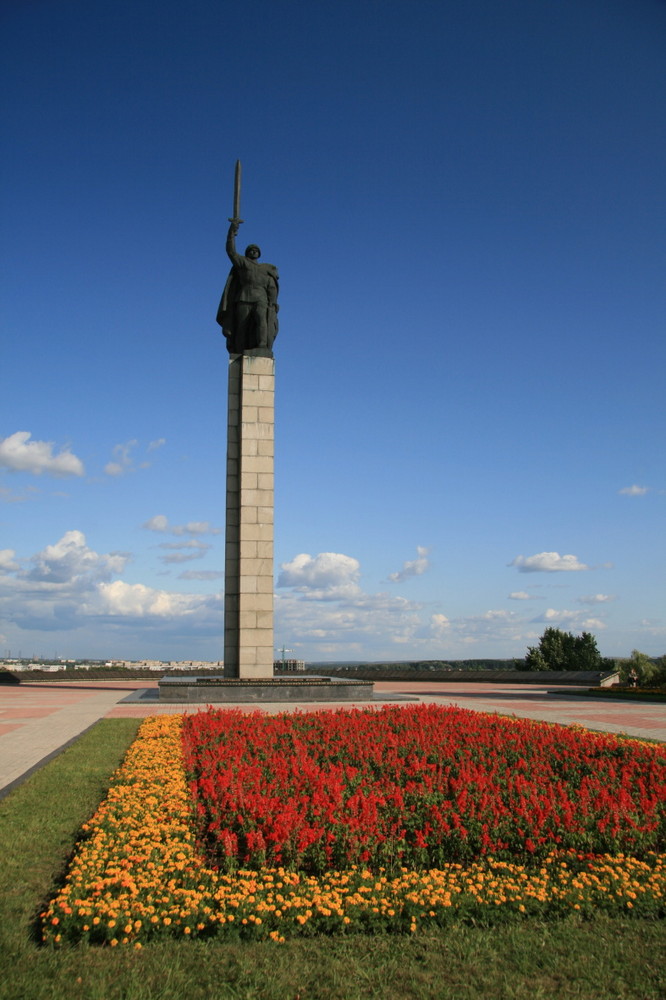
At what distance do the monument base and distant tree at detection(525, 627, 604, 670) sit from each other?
22241mm

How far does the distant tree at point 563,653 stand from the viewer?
38.8 meters

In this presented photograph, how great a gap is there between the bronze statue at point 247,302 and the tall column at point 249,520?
0.56 meters

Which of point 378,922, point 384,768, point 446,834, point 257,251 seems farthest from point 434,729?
point 257,251

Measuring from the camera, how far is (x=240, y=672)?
19.5m

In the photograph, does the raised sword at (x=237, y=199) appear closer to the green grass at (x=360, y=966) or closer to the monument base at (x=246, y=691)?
the monument base at (x=246, y=691)

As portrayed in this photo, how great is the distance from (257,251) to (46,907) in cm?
2014

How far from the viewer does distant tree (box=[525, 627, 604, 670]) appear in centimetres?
3875

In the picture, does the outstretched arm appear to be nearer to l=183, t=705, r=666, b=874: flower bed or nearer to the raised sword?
the raised sword

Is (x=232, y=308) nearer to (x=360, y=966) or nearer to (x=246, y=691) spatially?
(x=246, y=691)

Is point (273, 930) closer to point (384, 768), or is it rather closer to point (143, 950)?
point (143, 950)

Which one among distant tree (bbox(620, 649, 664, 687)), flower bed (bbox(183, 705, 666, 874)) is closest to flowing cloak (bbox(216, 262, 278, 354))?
flower bed (bbox(183, 705, 666, 874))

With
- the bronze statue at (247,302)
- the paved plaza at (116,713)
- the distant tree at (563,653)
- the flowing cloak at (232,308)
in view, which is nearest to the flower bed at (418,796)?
the paved plaza at (116,713)

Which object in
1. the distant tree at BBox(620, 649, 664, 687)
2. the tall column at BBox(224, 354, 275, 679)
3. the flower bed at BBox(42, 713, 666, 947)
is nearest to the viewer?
the flower bed at BBox(42, 713, 666, 947)

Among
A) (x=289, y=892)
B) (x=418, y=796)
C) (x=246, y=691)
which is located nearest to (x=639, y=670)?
(x=246, y=691)
